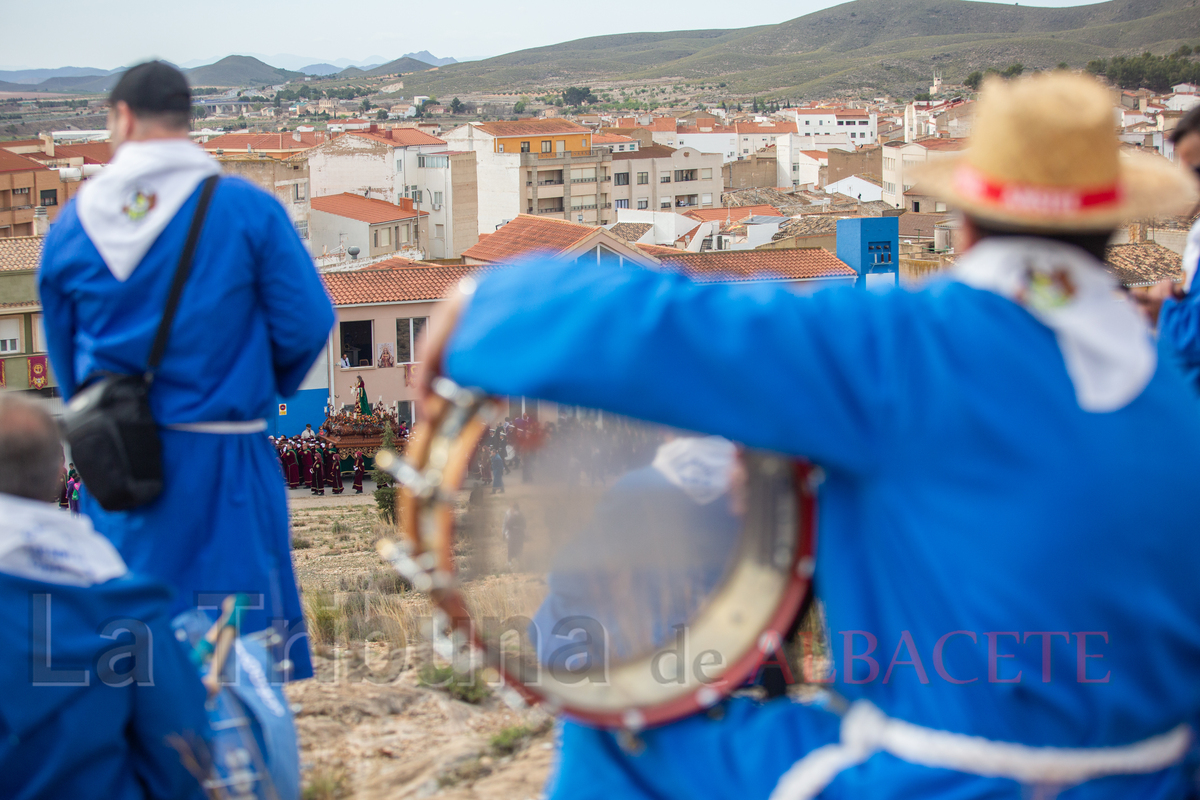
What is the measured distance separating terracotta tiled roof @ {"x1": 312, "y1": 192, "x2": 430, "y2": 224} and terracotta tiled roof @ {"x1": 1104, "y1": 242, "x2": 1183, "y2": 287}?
109 feet

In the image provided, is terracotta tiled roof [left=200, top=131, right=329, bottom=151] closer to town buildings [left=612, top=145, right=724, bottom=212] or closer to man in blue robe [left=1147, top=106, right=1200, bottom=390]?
town buildings [left=612, top=145, right=724, bottom=212]

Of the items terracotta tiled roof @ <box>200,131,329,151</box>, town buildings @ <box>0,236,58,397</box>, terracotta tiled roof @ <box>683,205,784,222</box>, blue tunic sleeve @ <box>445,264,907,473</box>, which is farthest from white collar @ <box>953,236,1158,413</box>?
terracotta tiled roof @ <box>200,131,329,151</box>

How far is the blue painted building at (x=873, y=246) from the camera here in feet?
105

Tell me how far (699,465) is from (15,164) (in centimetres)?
5660

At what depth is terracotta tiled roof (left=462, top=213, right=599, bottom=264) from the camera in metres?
31.9

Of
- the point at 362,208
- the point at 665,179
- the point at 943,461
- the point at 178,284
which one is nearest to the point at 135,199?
the point at 178,284

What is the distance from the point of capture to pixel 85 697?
2221mm

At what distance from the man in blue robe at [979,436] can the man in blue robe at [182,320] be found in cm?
191

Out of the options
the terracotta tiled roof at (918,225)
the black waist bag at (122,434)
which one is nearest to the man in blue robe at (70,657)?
the black waist bag at (122,434)

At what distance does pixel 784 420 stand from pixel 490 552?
79cm

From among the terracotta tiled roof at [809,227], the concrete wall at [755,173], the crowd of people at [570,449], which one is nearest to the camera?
the crowd of people at [570,449]

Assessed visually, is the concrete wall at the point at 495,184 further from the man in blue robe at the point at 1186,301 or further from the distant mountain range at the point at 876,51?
the distant mountain range at the point at 876,51

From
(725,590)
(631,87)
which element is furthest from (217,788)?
(631,87)

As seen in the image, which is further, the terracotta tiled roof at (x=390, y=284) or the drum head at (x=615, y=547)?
the terracotta tiled roof at (x=390, y=284)
